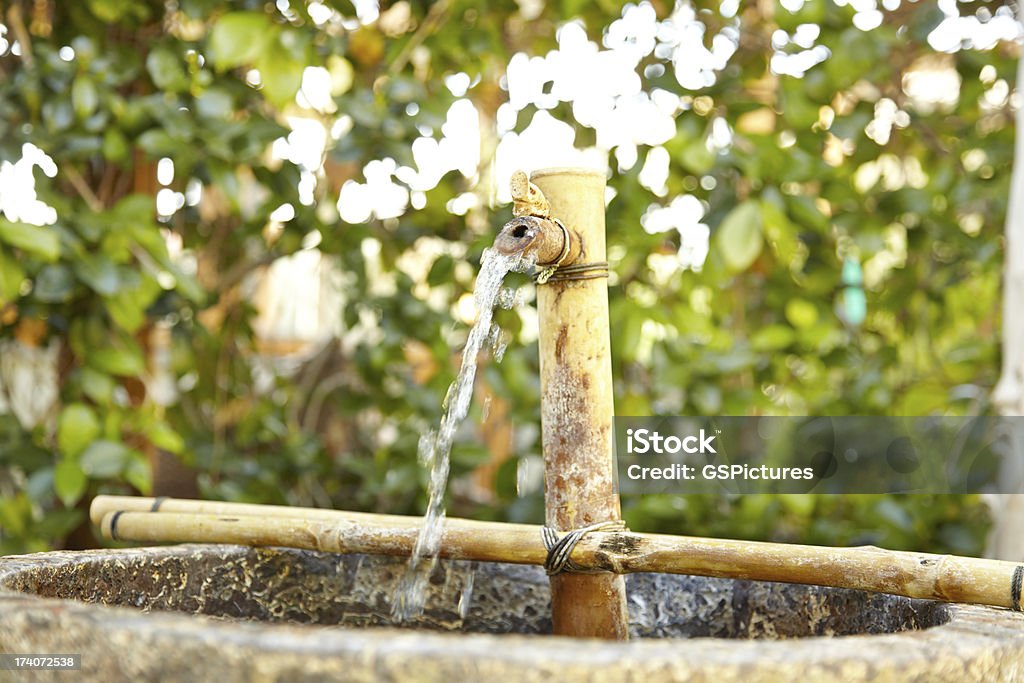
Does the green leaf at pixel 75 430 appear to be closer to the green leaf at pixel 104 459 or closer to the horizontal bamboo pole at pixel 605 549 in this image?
the green leaf at pixel 104 459

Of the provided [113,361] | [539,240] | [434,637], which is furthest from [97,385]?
[434,637]

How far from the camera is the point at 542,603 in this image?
3.70ft

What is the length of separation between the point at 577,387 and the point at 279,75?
89 cm

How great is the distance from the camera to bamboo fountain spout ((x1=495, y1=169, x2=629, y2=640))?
3.03ft

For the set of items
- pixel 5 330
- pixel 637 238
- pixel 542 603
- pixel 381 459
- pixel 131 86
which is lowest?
pixel 542 603

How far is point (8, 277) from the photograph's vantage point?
1.48m

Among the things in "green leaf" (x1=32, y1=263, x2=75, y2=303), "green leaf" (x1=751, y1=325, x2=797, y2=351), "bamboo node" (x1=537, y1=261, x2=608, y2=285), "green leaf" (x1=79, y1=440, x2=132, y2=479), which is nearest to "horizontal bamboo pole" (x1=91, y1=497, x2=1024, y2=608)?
"bamboo node" (x1=537, y1=261, x2=608, y2=285)

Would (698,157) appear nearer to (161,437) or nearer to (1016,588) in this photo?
(161,437)

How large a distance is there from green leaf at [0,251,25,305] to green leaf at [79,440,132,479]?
9.1 inches

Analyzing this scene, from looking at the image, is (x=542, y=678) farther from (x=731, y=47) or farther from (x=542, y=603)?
(x=731, y=47)

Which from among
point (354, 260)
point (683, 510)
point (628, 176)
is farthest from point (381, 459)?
point (628, 176)

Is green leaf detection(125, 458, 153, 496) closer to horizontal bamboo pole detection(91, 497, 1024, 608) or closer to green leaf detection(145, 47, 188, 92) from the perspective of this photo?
horizontal bamboo pole detection(91, 497, 1024, 608)

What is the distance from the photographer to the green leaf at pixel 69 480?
1501 mm

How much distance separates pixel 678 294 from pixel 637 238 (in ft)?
0.57
